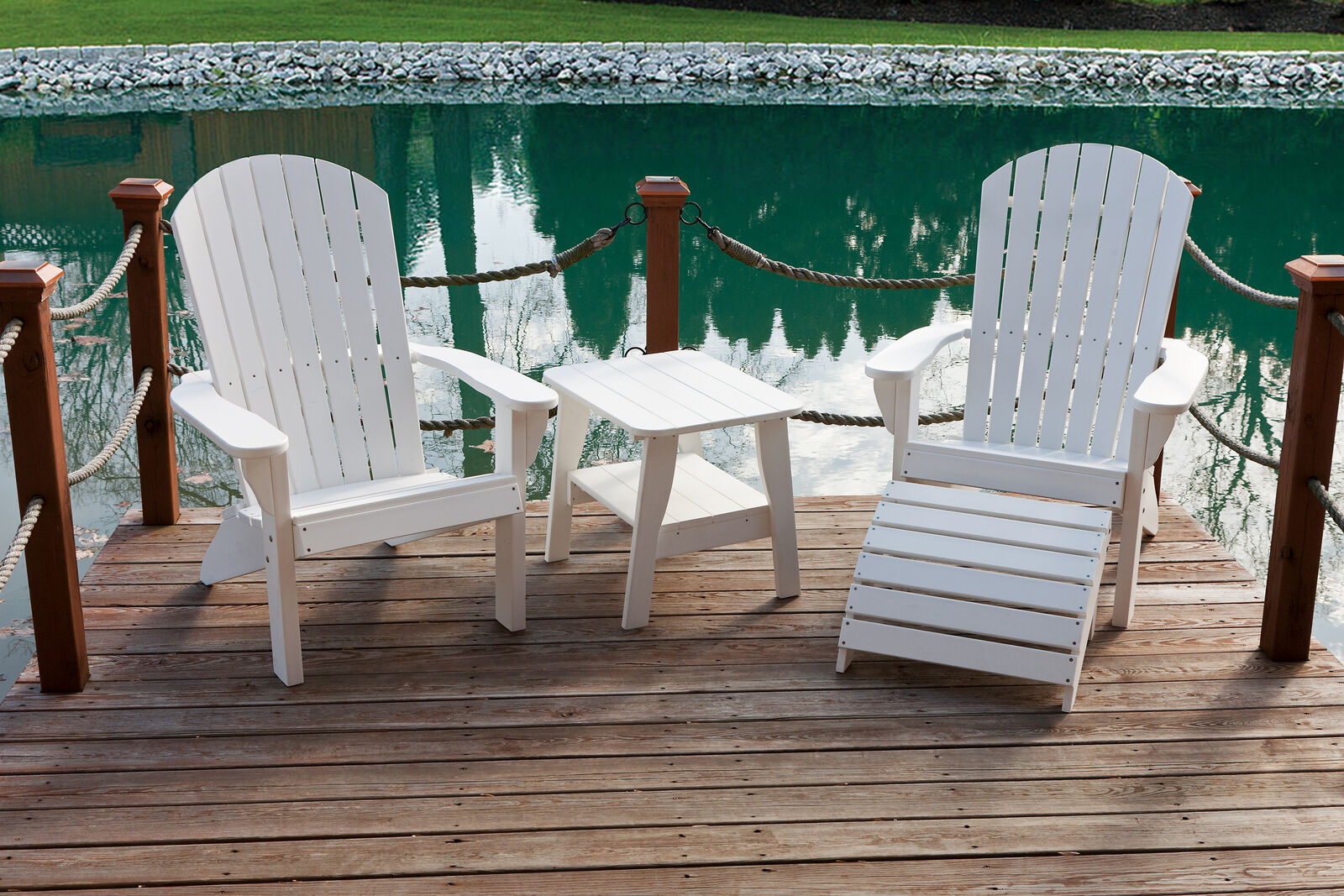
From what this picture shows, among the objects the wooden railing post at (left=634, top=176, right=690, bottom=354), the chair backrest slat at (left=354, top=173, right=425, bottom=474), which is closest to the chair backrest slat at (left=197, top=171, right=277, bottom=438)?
the chair backrest slat at (left=354, top=173, right=425, bottom=474)

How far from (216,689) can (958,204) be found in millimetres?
8657

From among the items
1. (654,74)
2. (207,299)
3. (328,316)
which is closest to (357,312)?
(328,316)

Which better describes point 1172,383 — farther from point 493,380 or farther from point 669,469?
point 493,380

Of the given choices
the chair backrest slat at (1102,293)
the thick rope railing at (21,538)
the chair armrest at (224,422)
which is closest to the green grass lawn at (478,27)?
the chair backrest slat at (1102,293)

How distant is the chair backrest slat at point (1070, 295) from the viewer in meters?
2.96

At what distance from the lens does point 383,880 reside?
1.92 metres

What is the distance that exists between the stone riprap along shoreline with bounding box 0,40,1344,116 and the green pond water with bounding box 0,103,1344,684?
951 millimetres

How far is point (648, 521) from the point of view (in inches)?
105

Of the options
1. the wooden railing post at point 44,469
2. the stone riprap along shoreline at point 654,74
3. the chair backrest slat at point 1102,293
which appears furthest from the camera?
the stone riprap along shoreline at point 654,74

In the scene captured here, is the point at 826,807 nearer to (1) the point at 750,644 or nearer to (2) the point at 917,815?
(2) the point at 917,815

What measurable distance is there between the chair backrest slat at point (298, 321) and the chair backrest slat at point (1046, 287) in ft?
5.67

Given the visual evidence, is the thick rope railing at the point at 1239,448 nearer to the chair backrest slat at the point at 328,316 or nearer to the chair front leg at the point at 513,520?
the chair front leg at the point at 513,520

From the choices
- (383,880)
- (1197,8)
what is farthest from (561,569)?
(1197,8)

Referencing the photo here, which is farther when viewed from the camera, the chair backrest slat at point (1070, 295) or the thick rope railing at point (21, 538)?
the chair backrest slat at point (1070, 295)
